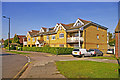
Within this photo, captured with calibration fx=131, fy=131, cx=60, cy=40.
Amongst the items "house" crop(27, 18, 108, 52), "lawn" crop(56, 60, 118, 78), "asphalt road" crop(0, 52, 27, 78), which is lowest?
"asphalt road" crop(0, 52, 27, 78)

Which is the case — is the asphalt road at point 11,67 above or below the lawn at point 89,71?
below

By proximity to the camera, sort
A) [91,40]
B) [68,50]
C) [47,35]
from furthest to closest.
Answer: [47,35], [91,40], [68,50]

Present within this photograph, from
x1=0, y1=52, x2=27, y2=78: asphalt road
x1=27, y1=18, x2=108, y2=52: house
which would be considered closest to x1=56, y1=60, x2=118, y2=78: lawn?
x1=0, y1=52, x2=27, y2=78: asphalt road

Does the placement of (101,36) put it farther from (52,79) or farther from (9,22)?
(52,79)

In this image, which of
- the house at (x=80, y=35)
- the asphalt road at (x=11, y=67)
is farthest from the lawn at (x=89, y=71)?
the house at (x=80, y=35)

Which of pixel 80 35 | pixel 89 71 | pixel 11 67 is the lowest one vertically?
pixel 11 67

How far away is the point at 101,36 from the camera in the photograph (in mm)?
35625

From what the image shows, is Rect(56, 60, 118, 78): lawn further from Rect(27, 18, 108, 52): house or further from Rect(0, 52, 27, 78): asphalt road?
Rect(27, 18, 108, 52): house

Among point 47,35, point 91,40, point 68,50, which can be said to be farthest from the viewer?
point 47,35

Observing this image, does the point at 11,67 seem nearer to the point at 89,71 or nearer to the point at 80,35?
the point at 89,71

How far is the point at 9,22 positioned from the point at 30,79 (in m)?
28.5

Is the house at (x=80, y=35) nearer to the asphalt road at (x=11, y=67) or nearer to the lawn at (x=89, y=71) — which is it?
the asphalt road at (x=11, y=67)

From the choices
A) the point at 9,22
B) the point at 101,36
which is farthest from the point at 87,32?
the point at 9,22

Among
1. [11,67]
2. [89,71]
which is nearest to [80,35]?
[11,67]
